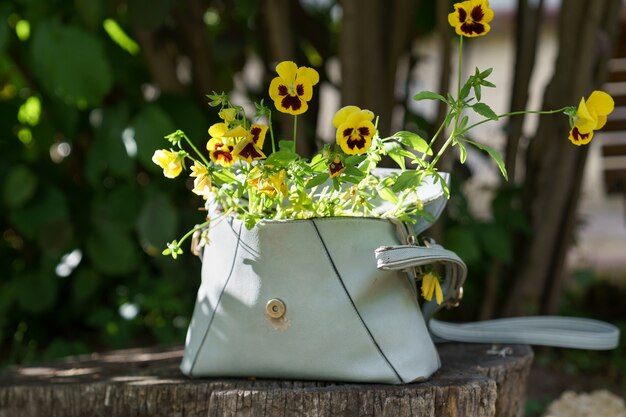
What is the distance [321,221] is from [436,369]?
0.98ft

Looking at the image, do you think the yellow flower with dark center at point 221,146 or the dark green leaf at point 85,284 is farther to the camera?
the dark green leaf at point 85,284

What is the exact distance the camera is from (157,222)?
268cm

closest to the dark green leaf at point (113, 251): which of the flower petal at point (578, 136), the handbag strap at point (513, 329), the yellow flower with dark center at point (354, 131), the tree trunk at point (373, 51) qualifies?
the tree trunk at point (373, 51)

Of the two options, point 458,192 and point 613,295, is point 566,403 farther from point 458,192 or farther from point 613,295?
point 613,295

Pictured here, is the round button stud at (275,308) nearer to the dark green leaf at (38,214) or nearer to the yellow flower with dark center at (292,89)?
the yellow flower with dark center at (292,89)

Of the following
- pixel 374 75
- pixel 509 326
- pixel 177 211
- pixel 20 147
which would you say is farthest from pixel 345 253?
pixel 20 147

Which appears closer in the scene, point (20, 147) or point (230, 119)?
point (230, 119)

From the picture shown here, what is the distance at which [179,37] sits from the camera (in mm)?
2867

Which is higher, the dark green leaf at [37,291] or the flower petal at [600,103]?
the flower petal at [600,103]

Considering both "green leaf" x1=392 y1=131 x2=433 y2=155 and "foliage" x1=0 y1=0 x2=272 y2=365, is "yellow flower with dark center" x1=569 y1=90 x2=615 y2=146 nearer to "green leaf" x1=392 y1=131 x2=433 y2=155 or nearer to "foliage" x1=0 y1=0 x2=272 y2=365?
"green leaf" x1=392 y1=131 x2=433 y2=155

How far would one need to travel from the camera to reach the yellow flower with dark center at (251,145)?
1153 millimetres

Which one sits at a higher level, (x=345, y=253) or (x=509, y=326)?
(x=345, y=253)

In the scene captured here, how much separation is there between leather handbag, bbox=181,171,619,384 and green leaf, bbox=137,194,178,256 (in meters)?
1.38

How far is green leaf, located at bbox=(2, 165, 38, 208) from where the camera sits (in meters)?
2.77
